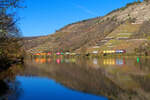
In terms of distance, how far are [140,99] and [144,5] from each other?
155m

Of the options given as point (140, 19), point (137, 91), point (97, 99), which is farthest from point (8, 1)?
point (140, 19)

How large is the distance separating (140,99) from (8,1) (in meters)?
13.0

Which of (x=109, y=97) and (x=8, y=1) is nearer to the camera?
(x=109, y=97)

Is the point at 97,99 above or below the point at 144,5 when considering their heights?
below

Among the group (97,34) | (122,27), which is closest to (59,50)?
(97,34)

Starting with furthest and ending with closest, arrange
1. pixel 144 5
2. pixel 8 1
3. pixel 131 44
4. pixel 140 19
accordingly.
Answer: pixel 144 5
pixel 140 19
pixel 131 44
pixel 8 1

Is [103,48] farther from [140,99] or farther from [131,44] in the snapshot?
[140,99]

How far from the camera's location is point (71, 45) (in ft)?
421

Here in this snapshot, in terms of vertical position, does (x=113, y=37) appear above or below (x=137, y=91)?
above

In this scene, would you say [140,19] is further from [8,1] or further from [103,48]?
[8,1]

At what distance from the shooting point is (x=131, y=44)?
325 feet

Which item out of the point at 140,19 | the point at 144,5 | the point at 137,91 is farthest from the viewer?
the point at 144,5

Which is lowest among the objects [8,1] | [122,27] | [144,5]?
[8,1]

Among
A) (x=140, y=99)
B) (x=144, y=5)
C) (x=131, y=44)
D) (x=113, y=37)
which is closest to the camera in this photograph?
(x=140, y=99)
